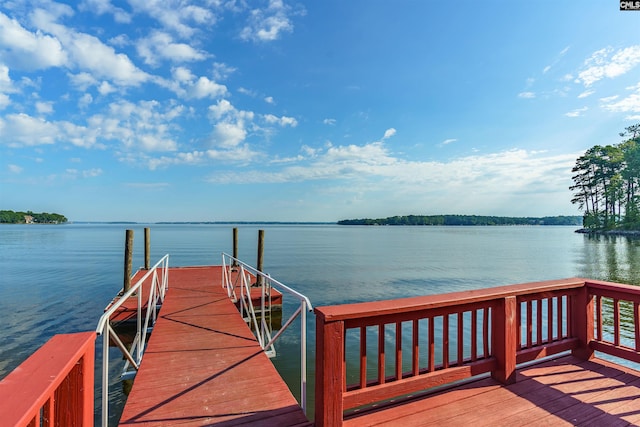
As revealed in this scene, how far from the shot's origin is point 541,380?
310 cm

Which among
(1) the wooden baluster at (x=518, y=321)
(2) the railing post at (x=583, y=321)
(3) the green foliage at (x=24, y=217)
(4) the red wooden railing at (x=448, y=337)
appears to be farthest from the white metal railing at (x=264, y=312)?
(3) the green foliage at (x=24, y=217)

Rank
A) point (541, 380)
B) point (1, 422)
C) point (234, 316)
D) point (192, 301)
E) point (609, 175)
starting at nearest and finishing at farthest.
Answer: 1. point (1, 422)
2. point (541, 380)
3. point (234, 316)
4. point (192, 301)
5. point (609, 175)

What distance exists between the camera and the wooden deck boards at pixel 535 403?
2.48 m

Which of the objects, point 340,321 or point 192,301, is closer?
point 340,321

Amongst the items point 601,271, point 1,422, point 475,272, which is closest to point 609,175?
point 601,271

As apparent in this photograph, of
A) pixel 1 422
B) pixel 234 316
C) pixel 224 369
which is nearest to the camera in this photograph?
pixel 1 422

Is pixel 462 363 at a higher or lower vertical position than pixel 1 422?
lower

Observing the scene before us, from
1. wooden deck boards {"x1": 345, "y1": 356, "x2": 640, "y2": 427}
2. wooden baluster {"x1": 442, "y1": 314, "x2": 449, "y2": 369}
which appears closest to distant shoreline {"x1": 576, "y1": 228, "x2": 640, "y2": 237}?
wooden deck boards {"x1": 345, "y1": 356, "x2": 640, "y2": 427}

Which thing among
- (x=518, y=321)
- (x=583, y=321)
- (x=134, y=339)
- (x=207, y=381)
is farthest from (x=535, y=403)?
(x=134, y=339)

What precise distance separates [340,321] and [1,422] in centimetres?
167

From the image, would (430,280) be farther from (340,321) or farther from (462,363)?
(340,321)

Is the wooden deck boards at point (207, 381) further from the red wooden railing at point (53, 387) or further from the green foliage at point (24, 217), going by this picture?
the green foliage at point (24, 217)

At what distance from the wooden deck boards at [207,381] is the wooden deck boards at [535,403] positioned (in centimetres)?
97

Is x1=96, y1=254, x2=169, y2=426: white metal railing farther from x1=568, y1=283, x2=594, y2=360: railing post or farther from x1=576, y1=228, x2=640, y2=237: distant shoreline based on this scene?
x1=576, y1=228, x2=640, y2=237: distant shoreline
